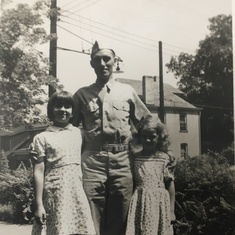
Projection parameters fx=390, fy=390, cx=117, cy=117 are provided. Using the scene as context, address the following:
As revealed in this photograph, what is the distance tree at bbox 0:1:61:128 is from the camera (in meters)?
3.35

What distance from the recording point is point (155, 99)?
4543mm

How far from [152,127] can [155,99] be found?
2.08 m

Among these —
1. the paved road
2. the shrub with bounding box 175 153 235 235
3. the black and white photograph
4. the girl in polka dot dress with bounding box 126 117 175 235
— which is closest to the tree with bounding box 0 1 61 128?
the black and white photograph

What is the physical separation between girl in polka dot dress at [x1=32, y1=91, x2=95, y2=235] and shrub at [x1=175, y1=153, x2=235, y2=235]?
3.98 ft

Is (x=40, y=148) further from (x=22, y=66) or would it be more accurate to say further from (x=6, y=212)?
(x=6, y=212)

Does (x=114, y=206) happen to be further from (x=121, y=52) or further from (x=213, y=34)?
(x=213, y=34)

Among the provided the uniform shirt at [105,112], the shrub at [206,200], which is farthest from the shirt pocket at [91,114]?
the shrub at [206,200]

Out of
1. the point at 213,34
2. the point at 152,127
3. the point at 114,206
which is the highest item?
the point at 213,34

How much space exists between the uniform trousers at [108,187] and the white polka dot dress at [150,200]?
2.2 inches

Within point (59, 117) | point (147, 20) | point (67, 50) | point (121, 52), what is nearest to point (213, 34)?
point (147, 20)

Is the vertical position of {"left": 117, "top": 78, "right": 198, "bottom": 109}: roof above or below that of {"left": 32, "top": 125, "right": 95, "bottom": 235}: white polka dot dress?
above

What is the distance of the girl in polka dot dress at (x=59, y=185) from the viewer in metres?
2.21

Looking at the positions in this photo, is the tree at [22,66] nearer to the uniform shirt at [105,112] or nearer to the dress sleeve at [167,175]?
the uniform shirt at [105,112]

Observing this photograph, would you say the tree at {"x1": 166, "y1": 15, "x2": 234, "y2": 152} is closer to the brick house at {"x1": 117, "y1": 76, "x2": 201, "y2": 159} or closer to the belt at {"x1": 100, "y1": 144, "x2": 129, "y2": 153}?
the brick house at {"x1": 117, "y1": 76, "x2": 201, "y2": 159}
